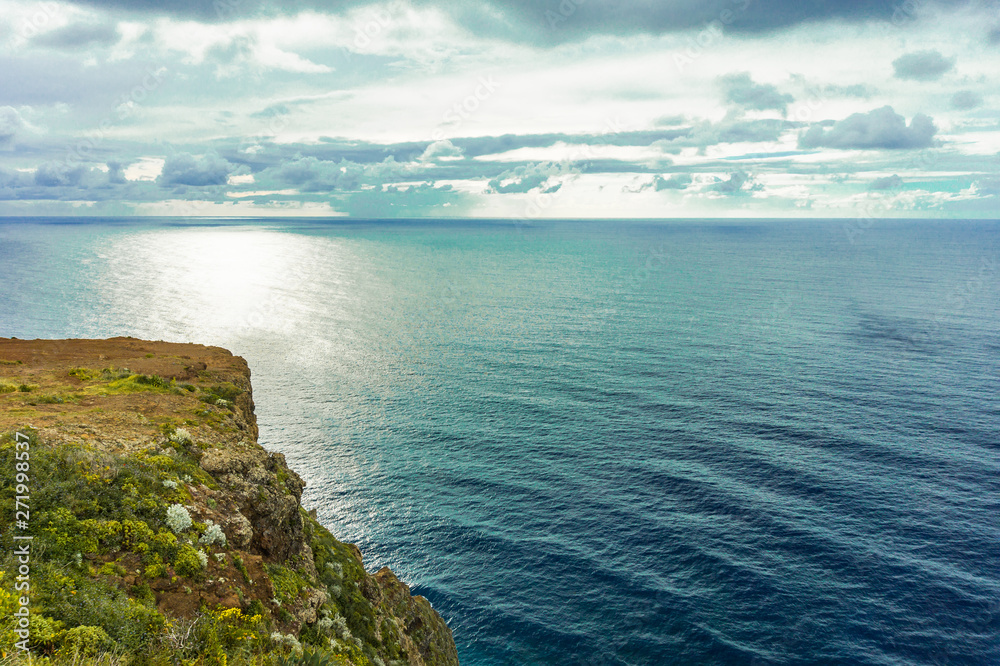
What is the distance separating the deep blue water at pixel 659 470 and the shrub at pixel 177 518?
106ft

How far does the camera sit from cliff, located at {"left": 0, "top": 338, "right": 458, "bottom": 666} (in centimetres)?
1736

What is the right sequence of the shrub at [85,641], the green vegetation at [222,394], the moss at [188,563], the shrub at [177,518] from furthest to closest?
the green vegetation at [222,394]
the shrub at [177,518]
the moss at [188,563]
the shrub at [85,641]

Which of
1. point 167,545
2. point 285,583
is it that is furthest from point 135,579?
point 285,583

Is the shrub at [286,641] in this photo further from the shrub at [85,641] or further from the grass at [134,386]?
the grass at [134,386]

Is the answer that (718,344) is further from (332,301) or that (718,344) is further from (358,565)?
(332,301)

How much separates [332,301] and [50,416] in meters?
144

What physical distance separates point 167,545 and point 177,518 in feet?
4.35

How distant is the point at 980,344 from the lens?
4414 inches

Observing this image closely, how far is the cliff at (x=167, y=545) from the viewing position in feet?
57.0

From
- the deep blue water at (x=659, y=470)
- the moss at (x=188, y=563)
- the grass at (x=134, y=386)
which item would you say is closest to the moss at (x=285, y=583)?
the moss at (x=188, y=563)

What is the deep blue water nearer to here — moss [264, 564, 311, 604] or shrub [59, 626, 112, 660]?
moss [264, 564, 311, 604]

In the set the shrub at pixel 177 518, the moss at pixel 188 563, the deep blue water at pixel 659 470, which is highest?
the shrub at pixel 177 518

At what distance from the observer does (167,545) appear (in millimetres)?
21125

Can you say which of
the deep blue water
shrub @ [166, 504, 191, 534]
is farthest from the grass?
the deep blue water
